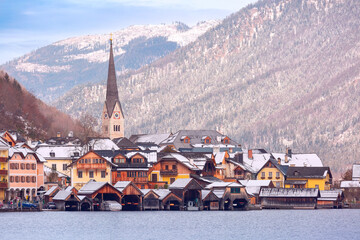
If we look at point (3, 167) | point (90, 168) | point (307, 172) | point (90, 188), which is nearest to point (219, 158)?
point (307, 172)

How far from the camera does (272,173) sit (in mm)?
198000

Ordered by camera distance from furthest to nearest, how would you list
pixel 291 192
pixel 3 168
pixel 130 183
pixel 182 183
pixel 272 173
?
1. pixel 272 173
2. pixel 291 192
3. pixel 3 168
4. pixel 182 183
5. pixel 130 183

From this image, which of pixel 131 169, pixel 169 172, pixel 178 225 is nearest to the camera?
pixel 178 225

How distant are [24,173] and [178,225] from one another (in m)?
45.7

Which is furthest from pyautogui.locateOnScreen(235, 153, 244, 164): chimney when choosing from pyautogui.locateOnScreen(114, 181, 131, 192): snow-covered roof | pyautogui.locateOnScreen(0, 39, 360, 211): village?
pyautogui.locateOnScreen(114, 181, 131, 192): snow-covered roof

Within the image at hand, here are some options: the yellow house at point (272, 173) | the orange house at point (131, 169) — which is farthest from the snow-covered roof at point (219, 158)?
the orange house at point (131, 169)

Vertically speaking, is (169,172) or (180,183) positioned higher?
(169,172)

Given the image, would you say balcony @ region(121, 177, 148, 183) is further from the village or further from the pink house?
the pink house

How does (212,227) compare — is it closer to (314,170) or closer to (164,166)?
(164,166)

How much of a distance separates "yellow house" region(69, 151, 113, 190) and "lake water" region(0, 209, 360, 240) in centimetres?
1990

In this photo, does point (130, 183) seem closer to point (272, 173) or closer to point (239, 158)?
point (239, 158)

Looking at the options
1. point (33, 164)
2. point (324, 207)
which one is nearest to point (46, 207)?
point (33, 164)

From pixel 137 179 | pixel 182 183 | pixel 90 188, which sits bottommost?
pixel 90 188

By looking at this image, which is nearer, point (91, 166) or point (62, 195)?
point (62, 195)
